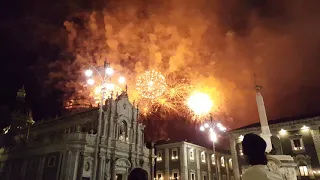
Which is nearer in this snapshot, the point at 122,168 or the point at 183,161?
the point at 122,168

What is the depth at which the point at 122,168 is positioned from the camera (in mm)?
39062

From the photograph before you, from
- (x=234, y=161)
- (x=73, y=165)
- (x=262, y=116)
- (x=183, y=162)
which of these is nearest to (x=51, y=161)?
(x=73, y=165)

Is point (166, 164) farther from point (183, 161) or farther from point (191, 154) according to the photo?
point (191, 154)

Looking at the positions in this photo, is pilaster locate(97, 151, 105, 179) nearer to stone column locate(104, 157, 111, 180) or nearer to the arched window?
stone column locate(104, 157, 111, 180)

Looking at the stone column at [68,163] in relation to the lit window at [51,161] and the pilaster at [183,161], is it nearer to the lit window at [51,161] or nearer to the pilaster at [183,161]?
the lit window at [51,161]

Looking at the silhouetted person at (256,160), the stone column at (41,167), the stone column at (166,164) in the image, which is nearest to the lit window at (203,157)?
the stone column at (166,164)

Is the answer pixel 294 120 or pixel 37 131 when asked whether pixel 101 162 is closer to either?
pixel 37 131

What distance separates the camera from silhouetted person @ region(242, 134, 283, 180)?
3.75 m

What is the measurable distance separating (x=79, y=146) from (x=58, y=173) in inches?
170

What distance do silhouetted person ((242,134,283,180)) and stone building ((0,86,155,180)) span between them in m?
31.7

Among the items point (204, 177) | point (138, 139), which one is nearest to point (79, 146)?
point (138, 139)

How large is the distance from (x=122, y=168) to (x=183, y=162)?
12330mm

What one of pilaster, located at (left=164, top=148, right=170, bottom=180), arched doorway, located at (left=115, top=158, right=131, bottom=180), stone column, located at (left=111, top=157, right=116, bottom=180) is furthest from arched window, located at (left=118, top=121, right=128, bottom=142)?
pilaster, located at (left=164, top=148, right=170, bottom=180)

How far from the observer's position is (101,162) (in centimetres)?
3578
